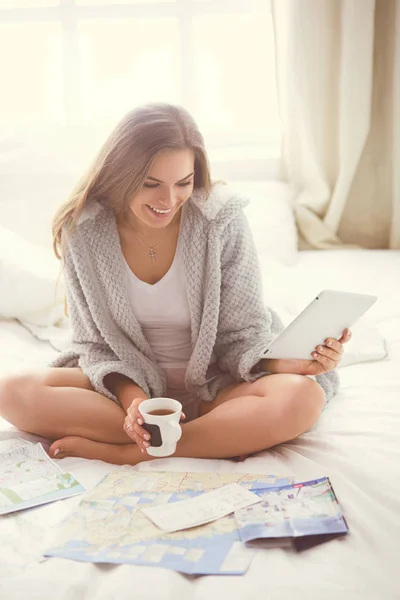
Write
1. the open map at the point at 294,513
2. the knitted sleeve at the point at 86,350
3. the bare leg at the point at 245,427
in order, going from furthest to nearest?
1. the knitted sleeve at the point at 86,350
2. the bare leg at the point at 245,427
3. the open map at the point at 294,513

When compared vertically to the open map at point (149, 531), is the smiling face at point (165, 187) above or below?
above

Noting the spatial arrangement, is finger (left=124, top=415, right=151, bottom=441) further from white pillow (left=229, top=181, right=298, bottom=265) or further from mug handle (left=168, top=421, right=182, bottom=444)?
white pillow (left=229, top=181, right=298, bottom=265)

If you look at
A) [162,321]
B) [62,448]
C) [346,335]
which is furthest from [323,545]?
[162,321]

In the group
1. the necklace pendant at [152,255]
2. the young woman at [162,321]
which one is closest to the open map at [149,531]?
the young woman at [162,321]

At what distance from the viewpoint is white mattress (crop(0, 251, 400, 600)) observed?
943 millimetres

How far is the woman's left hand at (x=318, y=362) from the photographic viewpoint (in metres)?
1.40

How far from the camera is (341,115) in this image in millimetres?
2648

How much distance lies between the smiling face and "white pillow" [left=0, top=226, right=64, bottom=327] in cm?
67

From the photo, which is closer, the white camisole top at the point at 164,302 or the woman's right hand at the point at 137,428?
the woman's right hand at the point at 137,428

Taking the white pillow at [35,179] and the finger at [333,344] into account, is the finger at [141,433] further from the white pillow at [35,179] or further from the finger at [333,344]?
the white pillow at [35,179]

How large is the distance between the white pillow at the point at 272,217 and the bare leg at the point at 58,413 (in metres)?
1.14

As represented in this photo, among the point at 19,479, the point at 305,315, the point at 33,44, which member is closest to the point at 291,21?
the point at 33,44

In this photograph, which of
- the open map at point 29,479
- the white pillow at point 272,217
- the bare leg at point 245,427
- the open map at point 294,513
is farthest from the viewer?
the white pillow at point 272,217

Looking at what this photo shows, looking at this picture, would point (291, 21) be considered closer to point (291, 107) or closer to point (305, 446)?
point (291, 107)
